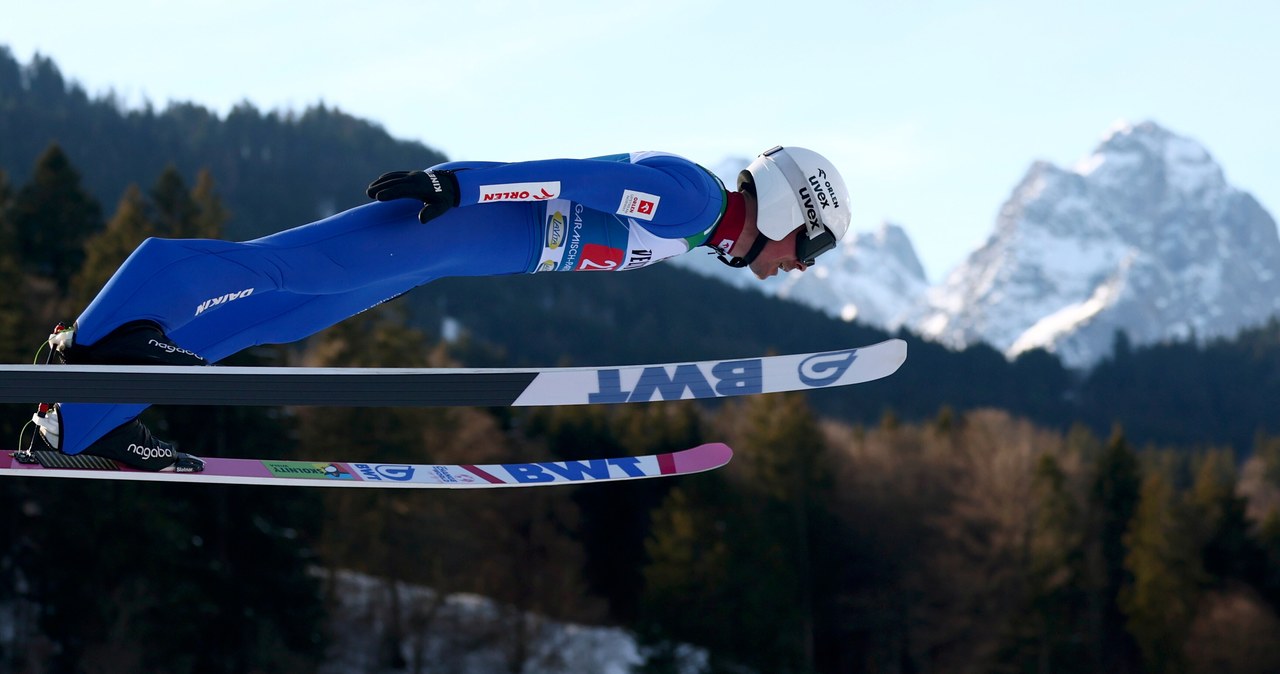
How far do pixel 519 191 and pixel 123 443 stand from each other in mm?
1431

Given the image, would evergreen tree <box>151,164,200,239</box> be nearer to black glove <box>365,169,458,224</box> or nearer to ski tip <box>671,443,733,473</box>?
ski tip <box>671,443,733,473</box>

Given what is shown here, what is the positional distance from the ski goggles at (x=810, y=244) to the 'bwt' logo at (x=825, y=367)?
62 cm

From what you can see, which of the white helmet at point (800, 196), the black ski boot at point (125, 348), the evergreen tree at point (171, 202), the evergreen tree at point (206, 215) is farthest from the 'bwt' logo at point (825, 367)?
the evergreen tree at point (171, 202)

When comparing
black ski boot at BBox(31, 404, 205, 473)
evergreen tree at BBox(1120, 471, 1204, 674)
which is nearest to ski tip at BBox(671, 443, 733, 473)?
black ski boot at BBox(31, 404, 205, 473)

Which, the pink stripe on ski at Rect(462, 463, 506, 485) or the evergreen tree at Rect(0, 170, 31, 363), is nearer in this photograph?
the pink stripe on ski at Rect(462, 463, 506, 485)

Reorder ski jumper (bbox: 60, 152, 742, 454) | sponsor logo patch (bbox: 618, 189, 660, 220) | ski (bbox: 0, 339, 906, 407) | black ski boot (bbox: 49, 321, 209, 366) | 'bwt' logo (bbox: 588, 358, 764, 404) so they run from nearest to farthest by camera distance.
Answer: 1. ski (bbox: 0, 339, 906, 407)
2. black ski boot (bbox: 49, 321, 209, 366)
3. ski jumper (bbox: 60, 152, 742, 454)
4. 'bwt' logo (bbox: 588, 358, 764, 404)
5. sponsor logo patch (bbox: 618, 189, 660, 220)

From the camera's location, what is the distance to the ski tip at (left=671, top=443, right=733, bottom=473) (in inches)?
198

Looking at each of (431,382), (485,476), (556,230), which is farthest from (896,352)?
(485,476)

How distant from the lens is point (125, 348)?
→ 375 centimetres

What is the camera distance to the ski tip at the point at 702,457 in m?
5.04

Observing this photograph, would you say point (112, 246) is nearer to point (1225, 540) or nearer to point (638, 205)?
point (638, 205)

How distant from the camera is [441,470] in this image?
5109mm

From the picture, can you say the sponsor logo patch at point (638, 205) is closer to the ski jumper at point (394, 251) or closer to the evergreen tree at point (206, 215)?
the ski jumper at point (394, 251)

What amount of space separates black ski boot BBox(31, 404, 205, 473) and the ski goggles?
2270 mm
